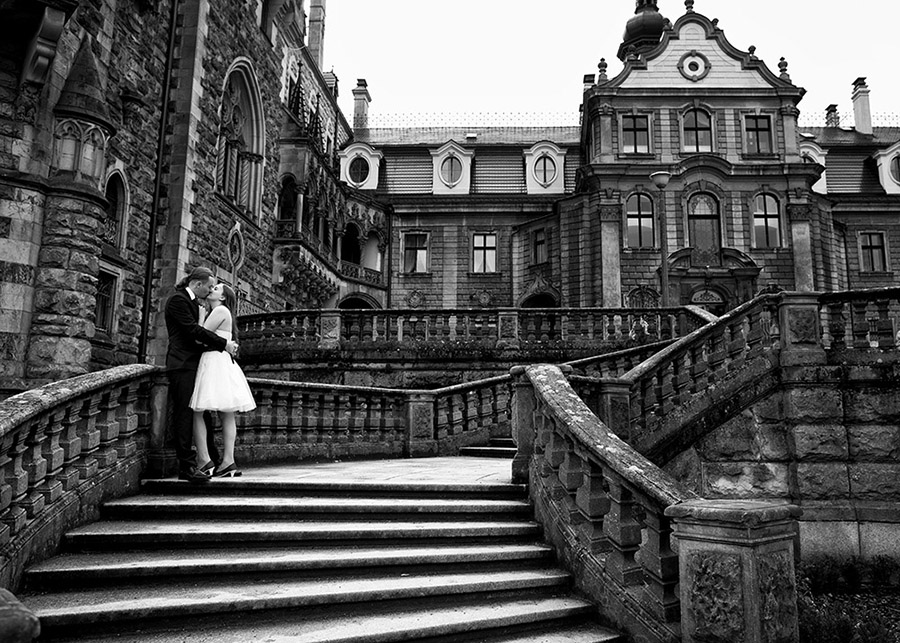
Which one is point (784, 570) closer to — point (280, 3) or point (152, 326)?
point (152, 326)

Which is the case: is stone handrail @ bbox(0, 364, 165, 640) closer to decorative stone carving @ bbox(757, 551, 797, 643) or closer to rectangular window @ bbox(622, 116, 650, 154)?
decorative stone carving @ bbox(757, 551, 797, 643)

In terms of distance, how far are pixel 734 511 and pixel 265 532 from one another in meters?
3.43

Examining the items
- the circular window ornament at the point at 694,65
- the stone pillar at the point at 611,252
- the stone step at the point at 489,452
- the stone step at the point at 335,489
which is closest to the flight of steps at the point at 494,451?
the stone step at the point at 489,452

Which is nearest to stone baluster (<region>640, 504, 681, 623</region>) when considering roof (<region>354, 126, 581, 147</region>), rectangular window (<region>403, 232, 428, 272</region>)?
rectangular window (<region>403, 232, 428, 272</region>)

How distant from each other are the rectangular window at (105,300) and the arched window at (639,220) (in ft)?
70.6

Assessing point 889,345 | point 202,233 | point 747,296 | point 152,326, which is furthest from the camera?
point 747,296

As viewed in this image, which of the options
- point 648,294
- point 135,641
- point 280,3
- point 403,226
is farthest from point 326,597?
point 403,226

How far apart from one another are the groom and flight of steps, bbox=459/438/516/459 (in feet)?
18.3

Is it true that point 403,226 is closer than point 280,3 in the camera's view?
No

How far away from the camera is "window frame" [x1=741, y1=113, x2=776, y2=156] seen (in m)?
30.9

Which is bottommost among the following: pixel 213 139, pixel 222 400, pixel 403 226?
pixel 222 400

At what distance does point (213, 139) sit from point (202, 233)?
2758mm

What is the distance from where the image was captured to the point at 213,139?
62.0 feet

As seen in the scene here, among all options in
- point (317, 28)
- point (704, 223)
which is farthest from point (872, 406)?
point (317, 28)
